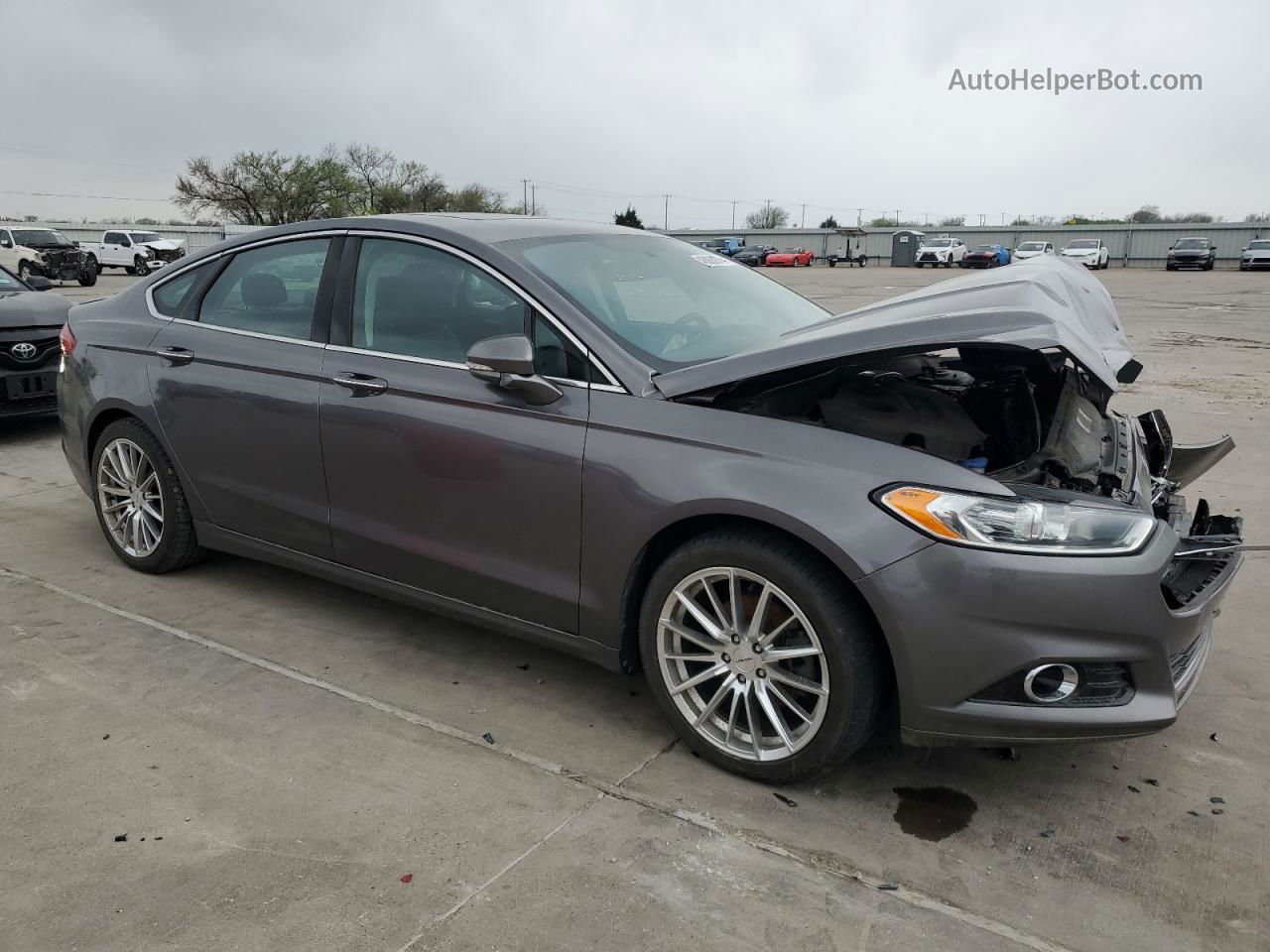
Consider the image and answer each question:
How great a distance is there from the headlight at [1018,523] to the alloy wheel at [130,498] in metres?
3.36

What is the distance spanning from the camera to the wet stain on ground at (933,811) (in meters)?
2.67

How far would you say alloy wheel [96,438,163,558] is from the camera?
14.4 feet

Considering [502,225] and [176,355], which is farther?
[176,355]

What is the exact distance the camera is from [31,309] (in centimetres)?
738

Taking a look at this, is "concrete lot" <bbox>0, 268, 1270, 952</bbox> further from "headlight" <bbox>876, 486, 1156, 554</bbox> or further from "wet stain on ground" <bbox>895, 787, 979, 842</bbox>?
"headlight" <bbox>876, 486, 1156, 554</bbox>

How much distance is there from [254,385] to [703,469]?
200 centimetres

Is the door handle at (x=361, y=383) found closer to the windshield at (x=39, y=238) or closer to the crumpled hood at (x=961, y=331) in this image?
the crumpled hood at (x=961, y=331)

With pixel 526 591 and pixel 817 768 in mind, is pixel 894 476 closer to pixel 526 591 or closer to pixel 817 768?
pixel 817 768

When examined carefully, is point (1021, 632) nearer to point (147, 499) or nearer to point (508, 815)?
point (508, 815)

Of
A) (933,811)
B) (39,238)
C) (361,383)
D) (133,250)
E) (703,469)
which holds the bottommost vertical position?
(933,811)

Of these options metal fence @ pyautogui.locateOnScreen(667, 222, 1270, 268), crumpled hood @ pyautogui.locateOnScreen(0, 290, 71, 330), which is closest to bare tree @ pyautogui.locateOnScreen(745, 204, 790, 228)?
metal fence @ pyautogui.locateOnScreen(667, 222, 1270, 268)

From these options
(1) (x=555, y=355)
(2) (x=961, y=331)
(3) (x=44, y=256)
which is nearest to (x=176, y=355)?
(1) (x=555, y=355)

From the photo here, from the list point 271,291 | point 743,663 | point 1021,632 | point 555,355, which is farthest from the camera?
point 271,291

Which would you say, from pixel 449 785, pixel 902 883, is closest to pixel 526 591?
pixel 449 785
